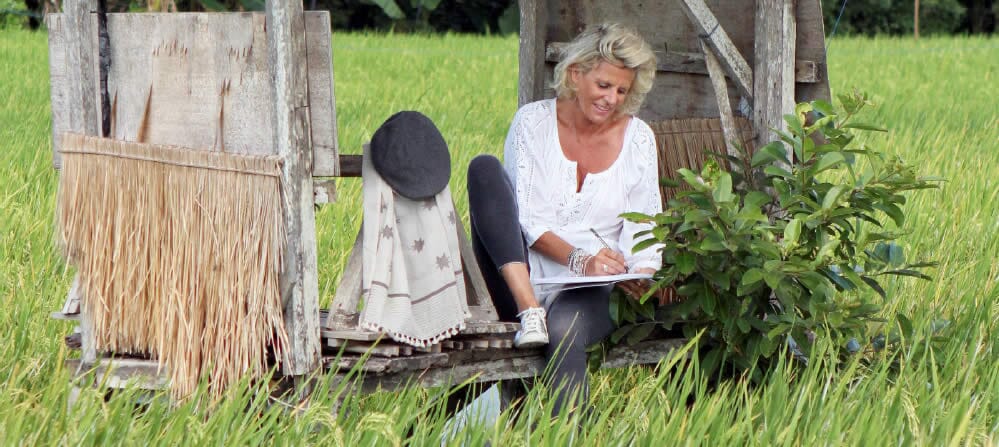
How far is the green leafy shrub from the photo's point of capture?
3225 millimetres

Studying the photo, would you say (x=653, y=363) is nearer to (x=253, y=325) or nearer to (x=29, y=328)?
(x=253, y=325)

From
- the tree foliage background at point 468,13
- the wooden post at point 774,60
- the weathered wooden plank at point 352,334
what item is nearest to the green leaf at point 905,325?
the wooden post at point 774,60

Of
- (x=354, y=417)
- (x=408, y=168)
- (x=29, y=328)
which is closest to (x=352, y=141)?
(x=29, y=328)

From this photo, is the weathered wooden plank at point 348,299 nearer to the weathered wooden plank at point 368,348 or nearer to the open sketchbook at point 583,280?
the weathered wooden plank at point 368,348

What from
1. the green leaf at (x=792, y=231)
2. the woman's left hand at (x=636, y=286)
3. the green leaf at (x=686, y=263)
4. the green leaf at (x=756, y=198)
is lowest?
the woman's left hand at (x=636, y=286)

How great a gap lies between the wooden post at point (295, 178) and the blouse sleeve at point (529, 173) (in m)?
0.85

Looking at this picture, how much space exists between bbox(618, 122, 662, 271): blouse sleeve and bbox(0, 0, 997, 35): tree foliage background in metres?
10.5

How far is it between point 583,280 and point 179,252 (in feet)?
3.40

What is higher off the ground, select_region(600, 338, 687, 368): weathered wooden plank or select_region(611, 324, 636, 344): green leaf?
select_region(611, 324, 636, 344): green leaf

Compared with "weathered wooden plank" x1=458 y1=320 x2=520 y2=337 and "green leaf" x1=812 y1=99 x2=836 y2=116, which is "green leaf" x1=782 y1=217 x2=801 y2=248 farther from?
"weathered wooden plank" x1=458 y1=320 x2=520 y2=337

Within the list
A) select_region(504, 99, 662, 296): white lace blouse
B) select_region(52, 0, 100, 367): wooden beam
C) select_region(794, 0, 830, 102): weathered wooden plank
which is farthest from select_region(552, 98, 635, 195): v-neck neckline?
select_region(52, 0, 100, 367): wooden beam

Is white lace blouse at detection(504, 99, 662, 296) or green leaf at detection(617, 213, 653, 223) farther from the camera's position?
white lace blouse at detection(504, 99, 662, 296)

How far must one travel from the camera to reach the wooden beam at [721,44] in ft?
12.2

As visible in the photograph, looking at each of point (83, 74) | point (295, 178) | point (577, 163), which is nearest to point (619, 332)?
point (577, 163)
